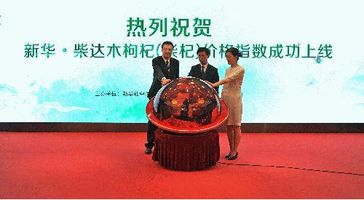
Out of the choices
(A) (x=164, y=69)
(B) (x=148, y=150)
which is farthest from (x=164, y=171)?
(A) (x=164, y=69)

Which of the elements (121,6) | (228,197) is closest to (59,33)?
(121,6)

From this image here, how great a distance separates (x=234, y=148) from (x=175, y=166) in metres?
0.91

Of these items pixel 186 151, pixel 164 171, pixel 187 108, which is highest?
pixel 187 108

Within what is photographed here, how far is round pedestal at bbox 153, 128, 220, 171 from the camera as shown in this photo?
17.6ft

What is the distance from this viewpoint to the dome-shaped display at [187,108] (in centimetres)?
532

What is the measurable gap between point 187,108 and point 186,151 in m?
0.46

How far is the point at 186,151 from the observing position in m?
5.37

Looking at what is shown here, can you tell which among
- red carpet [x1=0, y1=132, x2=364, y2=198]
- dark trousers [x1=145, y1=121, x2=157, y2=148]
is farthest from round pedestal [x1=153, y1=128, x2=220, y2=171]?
dark trousers [x1=145, y1=121, x2=157, y2=148]

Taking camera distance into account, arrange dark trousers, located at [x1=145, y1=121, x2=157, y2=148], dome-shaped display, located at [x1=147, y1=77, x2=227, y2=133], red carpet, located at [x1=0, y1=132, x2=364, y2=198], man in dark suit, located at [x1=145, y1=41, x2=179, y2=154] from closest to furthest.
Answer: red carpet, located at [x1=0, y1=132, x2=364, y2=198], dome-shaped display, located at [x1=147, y1=77, x2=227, y2=133], man in dark suit, located at [x1=145, y1=41, x2=179, y2=154], dark trousers, located at [x1=145, y1=121, x2=157, y2=148]

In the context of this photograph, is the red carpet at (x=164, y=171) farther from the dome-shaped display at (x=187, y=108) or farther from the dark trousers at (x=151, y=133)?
the dome-shaped display at (x=187, y=108)

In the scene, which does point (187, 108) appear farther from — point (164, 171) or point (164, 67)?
point (164, 67)

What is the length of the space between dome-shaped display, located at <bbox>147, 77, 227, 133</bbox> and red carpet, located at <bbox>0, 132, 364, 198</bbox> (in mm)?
517

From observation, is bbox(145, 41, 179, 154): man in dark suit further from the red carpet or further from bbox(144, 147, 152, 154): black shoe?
the red carpet

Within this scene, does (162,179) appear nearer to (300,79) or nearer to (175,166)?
(175,166)
